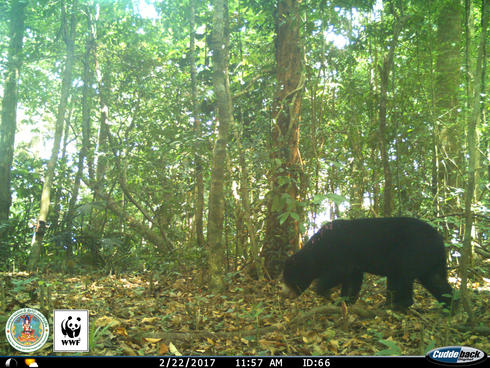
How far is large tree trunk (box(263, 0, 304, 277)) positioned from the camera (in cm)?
463

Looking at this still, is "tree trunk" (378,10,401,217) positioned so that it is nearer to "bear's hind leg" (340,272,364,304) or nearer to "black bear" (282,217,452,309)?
"black bear" (282,217,452,309)

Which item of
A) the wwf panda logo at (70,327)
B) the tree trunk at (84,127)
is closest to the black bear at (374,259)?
the wwf panda logo at (70,327)

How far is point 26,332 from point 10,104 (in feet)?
18.4

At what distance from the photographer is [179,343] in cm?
260

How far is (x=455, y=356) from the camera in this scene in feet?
6.68

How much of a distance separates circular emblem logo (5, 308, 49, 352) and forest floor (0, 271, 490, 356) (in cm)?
7

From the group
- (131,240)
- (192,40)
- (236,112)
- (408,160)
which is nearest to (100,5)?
(192,40)

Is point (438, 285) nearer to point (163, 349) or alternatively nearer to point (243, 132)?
point (163, 349)

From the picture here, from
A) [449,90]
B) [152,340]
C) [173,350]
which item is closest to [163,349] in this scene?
[173,350]

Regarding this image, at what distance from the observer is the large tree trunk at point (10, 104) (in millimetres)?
5906

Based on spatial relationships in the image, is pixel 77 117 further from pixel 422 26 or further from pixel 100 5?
pixel 422 26

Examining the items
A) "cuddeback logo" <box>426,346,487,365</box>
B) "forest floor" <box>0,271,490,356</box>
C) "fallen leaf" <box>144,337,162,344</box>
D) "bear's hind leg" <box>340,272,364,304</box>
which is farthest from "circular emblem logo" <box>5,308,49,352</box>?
"bear's hind leg" <box>340,272,364,304</box>

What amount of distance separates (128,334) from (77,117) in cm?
709

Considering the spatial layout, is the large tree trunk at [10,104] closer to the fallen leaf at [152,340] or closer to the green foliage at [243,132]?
the green foliage at [243,132]
